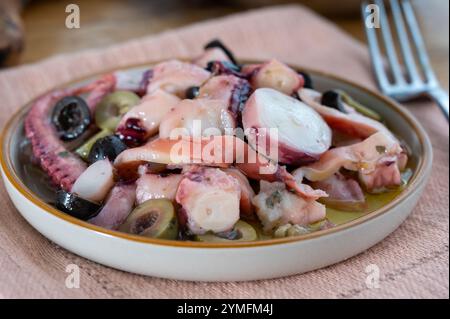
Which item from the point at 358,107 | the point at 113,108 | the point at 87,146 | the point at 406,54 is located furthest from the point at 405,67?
the point at 87,146

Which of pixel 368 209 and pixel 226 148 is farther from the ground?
pixel 226 148

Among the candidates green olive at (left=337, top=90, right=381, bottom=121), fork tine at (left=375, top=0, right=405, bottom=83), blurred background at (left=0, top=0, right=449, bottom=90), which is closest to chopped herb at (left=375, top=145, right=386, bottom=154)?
green olive at (left=337, top=90, right=381, bottom=121)

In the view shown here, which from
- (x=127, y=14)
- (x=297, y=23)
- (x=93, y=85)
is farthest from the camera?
(x=127, y=14)

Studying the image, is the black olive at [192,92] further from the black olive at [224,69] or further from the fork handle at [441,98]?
the fork handle at [441,98]

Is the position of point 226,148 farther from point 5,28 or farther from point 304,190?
point 5,28

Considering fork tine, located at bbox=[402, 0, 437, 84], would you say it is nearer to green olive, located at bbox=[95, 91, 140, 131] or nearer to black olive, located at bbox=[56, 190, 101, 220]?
green olive, located at bbox=[95, 91, 140, 131]

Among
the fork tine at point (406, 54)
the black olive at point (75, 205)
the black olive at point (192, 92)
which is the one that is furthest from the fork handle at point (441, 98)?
the black olive at point (75, 205)
